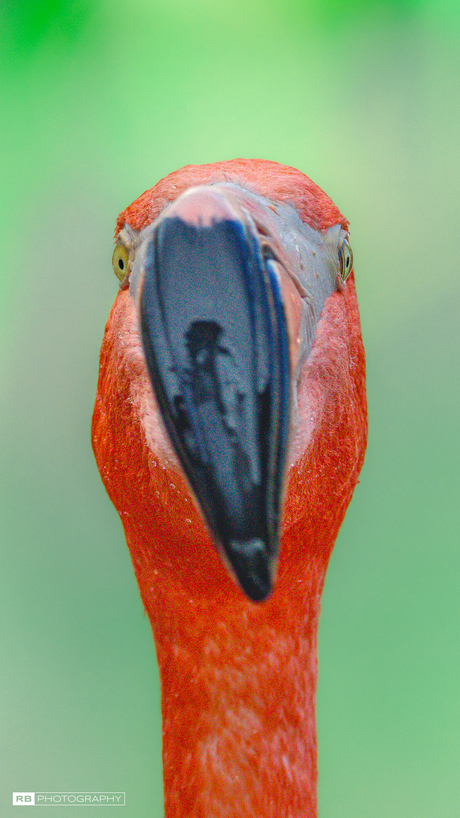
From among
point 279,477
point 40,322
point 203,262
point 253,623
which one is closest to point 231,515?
point 279,477

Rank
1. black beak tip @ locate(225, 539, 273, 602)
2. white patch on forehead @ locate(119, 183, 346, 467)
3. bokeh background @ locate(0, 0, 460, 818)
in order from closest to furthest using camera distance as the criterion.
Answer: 1. black beak tip @ locate(225, 539, 273, 602)
2. white patch on forehead @ locate(119, 183, 346, 467)
3. bokeh background @ locate(0, 0, 460, 818)

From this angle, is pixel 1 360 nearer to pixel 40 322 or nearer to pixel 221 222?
pixel 40 322

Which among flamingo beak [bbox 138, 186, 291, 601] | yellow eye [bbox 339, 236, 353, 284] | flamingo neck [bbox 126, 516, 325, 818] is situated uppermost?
yellow eye [bbox 339, 236, 353, 284]

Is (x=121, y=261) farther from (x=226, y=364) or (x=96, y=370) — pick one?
(x=96, y=370)

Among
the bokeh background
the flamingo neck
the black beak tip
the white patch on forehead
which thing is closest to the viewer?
the black beak tip

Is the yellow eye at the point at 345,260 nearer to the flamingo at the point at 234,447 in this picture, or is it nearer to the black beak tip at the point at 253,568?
the flamingo at the point at 234,447

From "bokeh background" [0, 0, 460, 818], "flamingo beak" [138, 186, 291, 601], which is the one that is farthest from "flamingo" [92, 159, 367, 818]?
"bokeh background" [0, 0, 460, 818]

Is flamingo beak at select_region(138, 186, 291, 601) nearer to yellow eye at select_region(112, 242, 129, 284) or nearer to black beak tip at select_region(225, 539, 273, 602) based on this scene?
black beak tip at select_region(225, 539, 273, 602)

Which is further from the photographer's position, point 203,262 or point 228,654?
point 228,654
